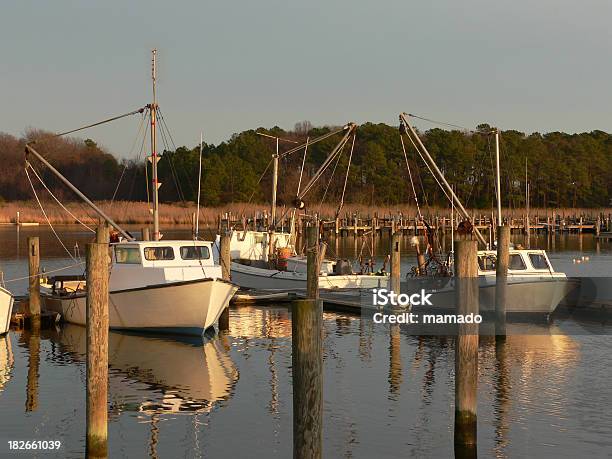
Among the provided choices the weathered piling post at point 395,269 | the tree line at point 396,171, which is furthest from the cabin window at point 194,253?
the tree line at point 396,171

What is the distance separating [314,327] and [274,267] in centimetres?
3100

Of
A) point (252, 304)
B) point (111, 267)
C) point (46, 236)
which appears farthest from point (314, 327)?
point (46, 236)

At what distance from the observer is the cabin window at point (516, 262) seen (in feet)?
106

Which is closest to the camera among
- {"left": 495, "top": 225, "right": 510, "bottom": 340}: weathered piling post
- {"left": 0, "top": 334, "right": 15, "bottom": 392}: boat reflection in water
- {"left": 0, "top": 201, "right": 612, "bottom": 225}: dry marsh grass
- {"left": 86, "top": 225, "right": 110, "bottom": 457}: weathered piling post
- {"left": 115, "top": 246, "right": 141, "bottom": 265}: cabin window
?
{"left": 86, "top": 225, "right": 110, "bottom": 457}: weathered piling post

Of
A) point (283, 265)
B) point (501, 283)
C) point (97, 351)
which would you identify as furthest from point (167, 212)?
point (97, 351)

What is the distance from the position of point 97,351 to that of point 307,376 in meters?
4.47

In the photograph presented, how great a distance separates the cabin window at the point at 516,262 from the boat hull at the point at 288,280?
7596 mm

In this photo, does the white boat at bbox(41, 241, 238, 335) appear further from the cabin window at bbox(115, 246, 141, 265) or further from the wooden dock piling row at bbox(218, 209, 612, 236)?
the wooden dock piling row at bbox(218, 209, 612, 236)

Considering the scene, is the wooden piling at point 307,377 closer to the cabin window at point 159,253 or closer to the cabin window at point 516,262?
the cabin window at point 159,253

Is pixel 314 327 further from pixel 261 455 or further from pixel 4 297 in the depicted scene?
pixel 4 297

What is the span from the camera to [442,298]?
106ft

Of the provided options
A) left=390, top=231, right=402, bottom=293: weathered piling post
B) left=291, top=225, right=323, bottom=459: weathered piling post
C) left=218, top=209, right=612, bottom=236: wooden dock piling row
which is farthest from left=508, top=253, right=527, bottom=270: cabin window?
left=218, top=209, right=612, bottom=236: wooden dock piling row

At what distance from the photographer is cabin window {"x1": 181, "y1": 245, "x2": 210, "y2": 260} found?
30250 mm

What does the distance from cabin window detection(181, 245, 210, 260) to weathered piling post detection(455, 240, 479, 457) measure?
14.8 metres
